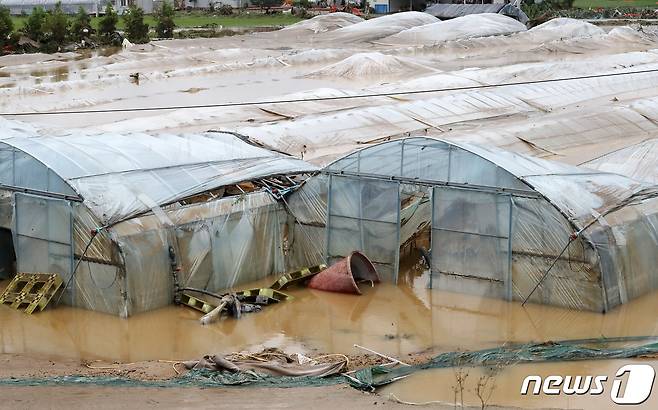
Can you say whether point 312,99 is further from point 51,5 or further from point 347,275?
point 51,5

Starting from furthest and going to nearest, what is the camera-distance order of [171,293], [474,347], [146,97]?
1. [146,97]
2. [171,293]
3. [474,347]

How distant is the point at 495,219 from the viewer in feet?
48.0

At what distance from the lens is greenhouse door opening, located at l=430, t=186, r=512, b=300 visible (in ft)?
47.9

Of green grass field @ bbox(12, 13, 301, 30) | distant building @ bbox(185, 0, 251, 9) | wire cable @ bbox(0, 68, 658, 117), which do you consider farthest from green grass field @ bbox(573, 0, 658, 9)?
wire cable @ bbox(0, 68, 658, 117)

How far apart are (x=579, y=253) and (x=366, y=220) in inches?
130

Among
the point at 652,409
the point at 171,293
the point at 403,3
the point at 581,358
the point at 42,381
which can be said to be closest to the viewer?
the point at 652,409

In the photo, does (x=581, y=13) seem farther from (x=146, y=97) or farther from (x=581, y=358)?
(x=581, y=358)

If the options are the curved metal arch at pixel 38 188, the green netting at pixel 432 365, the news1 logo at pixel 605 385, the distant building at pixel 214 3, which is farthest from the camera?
the distant building at pixel 214 3

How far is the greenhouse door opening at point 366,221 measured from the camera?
15.6 m

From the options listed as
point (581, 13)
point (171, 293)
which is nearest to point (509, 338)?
point (171, 293)

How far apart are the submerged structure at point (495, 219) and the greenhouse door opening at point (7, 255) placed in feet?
14.0

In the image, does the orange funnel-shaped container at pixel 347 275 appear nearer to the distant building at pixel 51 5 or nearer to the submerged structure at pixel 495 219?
the submerged structure at pixel 495 219

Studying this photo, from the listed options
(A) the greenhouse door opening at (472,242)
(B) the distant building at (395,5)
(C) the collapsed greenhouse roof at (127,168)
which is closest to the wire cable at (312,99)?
(C) the collapsed greenhouse roof at (127,168)

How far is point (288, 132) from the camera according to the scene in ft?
77.1
